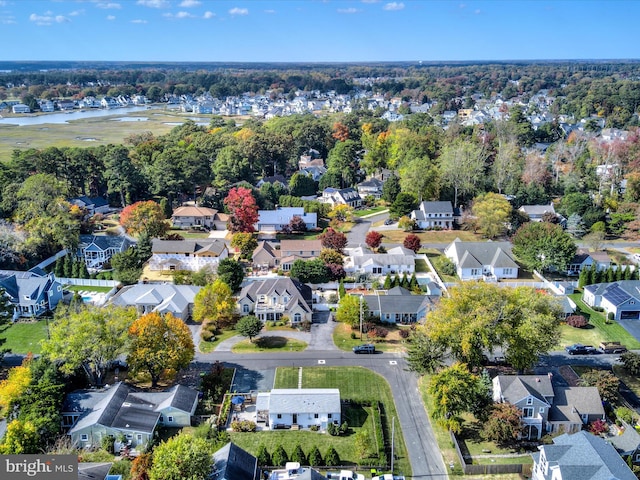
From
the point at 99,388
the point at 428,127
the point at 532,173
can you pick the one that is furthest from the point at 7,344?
the point at 428,127

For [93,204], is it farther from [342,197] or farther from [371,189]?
[371,189]

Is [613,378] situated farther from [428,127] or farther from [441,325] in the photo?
[428,127]

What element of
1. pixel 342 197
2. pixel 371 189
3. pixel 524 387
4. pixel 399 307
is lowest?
pixel 399 307

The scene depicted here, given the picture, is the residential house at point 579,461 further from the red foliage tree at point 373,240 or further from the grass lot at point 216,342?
the red foliage tree at point 373,240

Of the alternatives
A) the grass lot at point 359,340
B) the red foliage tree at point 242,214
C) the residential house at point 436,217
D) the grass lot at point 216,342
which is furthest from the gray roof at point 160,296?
the residential house at point 436,217

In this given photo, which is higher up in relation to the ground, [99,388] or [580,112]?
[580,112]

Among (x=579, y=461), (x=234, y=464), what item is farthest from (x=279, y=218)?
(x=579, y=461)

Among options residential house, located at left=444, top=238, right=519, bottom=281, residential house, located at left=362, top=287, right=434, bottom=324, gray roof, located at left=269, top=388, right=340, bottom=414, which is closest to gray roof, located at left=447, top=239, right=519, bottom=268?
residential house, located at left=444, top=238, right=519, bottom=281
